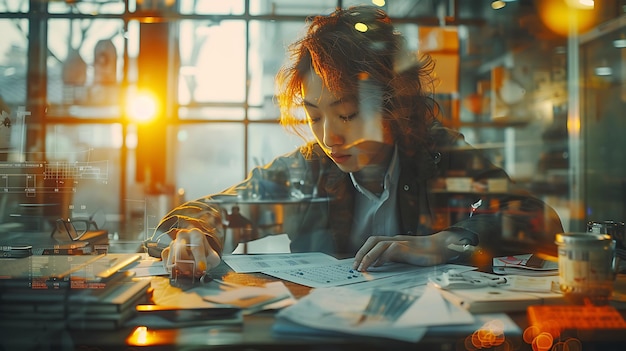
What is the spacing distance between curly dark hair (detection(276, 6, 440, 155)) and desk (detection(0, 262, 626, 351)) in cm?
67

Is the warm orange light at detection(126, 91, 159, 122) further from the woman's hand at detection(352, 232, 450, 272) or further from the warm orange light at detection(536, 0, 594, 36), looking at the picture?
the warm orange light at detection(536, 0, 594, 36)

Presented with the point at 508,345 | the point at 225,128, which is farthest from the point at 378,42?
the point at 508,345

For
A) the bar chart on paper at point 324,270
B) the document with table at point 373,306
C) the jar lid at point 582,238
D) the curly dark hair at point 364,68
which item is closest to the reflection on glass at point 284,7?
the curly dark hair at point 364,68

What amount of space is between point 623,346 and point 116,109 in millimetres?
1474

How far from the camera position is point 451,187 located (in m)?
1.64

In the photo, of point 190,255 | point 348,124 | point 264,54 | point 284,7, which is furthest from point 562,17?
point 190,255

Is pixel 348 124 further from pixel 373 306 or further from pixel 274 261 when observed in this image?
pixel 373 306

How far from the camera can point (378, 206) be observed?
1374 mm

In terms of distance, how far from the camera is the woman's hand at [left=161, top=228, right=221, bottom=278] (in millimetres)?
895

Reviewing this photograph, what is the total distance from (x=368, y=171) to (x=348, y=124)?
22 centimetres

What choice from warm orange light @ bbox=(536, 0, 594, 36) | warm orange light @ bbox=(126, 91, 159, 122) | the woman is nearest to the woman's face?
the woman

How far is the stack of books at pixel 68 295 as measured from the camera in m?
0.66

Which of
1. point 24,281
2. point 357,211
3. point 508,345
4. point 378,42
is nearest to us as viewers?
point 508,345

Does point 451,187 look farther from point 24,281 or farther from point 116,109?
point 24,281
